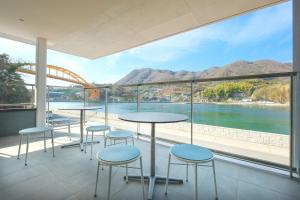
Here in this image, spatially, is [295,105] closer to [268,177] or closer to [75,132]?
[268,177]

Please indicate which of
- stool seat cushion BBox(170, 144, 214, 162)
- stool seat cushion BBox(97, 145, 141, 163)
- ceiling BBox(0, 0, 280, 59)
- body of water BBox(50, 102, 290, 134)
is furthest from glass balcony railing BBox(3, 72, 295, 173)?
ceiling BBox(0, 0, 280, 59)

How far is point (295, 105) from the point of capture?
6.18 ft

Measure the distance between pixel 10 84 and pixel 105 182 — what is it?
4.02 metres

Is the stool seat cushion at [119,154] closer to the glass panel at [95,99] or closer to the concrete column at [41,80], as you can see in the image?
the glass panel at [95,99]

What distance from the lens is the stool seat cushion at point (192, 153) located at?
1.24m

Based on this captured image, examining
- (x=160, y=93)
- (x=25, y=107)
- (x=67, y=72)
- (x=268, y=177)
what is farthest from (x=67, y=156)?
(x=67, y=72)

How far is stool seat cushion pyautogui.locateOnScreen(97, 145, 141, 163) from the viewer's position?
4.02 feet

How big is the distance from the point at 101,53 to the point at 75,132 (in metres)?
2.73

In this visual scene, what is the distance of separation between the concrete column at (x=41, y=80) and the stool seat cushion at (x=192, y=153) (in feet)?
12.6

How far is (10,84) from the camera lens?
3912 mm

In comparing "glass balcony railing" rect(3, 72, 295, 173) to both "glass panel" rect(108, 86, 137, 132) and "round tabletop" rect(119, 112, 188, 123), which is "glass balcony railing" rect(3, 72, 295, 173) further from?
"round tabletop" rect(119, 112, 188, 123)

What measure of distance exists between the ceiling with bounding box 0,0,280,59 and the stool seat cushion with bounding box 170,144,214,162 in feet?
7.49

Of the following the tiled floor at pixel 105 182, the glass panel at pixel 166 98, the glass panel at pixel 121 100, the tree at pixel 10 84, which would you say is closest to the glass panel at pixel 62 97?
the tree at pixel 10 84

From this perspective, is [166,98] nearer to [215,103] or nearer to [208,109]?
[215,103]
